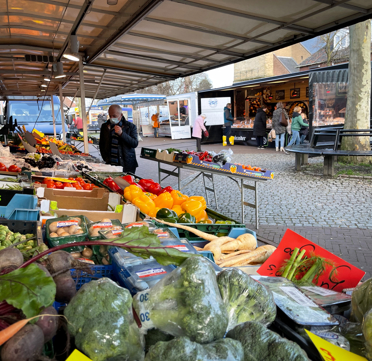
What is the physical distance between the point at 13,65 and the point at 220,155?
6.40 m

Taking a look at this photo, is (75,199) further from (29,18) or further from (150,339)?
(29,18)

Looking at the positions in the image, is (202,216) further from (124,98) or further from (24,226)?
(124,98)

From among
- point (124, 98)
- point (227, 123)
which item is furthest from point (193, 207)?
point (124, 98)

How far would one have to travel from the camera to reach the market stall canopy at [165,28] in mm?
4641

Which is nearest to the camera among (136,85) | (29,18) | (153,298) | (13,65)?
(153,298)

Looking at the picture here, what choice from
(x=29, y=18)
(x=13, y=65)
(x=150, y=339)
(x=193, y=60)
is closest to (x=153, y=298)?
(x=150, y=339)

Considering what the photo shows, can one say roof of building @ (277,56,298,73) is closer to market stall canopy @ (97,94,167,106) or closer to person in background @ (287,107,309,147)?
market stall canopy @ (97,94,167,106)

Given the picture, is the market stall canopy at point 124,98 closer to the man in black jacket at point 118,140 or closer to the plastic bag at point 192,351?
the man in black jacket at point 118,140

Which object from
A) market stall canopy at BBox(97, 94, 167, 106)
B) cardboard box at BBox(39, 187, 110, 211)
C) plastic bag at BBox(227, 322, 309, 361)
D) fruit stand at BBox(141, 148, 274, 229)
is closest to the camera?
plastic bag at BBox(227, 322, 309, 361)

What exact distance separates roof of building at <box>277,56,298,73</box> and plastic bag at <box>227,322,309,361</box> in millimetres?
47353

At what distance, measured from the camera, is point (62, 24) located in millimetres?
6105

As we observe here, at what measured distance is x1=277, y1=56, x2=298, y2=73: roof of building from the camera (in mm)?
45084

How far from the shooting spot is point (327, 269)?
7.31ft

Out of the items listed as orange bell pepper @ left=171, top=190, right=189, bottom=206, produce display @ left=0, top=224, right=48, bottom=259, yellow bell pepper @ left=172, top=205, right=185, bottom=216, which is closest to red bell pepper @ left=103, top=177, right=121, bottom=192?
orange bell pepper @ left=171, top=190, right=189, bottom=206
